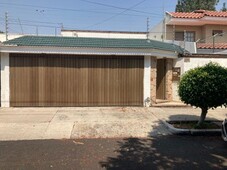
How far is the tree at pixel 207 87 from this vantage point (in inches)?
331

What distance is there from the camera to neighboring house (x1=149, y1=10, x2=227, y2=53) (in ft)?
74.7

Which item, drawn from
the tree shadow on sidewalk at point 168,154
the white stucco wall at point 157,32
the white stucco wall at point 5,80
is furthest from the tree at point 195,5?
the tree shadow on sidewalk at point 168,154

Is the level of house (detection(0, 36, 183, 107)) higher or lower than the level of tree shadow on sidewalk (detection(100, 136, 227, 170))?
higher

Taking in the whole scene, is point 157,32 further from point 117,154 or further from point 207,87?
point 117,154

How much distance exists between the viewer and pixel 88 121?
9.96m

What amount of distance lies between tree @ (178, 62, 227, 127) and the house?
4.54 m

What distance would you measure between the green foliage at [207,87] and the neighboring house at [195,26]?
45.6 feet

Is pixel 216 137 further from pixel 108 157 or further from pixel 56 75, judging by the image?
pixel 56 75

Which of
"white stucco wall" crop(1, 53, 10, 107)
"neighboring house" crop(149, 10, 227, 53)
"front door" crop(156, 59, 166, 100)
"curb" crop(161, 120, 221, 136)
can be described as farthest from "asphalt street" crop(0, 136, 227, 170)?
"neighboring house" crop(149, 10, 227, 53)

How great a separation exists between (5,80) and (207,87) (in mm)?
8555

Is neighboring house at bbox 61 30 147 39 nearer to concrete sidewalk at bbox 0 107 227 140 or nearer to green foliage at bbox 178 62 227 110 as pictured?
concrete sidewalk at bbox 0 107 227 140

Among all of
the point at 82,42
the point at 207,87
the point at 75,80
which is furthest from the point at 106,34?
the point at 207,87

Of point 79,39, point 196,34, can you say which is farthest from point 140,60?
point 196,34

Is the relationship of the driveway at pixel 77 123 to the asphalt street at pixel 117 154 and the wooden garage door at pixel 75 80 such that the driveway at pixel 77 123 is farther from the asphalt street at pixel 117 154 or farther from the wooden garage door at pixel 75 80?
the wooden garage door at pixel 75 80
